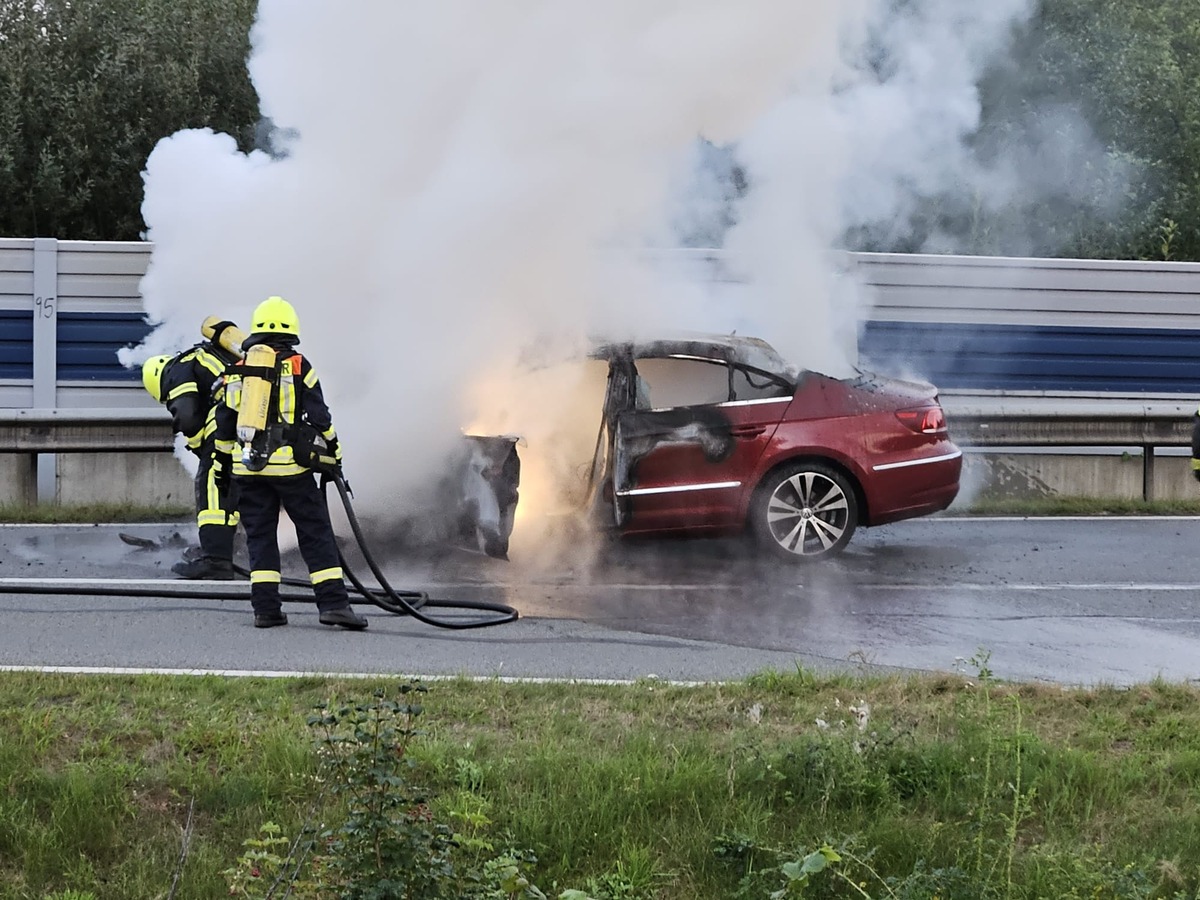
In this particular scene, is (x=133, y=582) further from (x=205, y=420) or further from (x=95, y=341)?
(x=95, y=341)

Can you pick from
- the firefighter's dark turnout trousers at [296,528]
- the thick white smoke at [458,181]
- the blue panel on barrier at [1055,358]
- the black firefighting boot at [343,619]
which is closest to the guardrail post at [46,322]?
the thick white smoke at [458,181]

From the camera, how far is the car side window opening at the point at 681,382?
31.4ft

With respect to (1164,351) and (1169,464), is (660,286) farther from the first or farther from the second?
(1164,351)

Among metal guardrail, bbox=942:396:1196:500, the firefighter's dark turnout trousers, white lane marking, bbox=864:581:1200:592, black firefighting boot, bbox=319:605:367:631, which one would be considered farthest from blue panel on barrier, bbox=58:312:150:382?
white lane marking, bbox=864:581:1200:592

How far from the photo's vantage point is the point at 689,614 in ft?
27.1

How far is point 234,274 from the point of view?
10164mm

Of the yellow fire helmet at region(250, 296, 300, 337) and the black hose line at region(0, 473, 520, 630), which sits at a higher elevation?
the yellow fire helmet at region(250, 296, 300, 337)

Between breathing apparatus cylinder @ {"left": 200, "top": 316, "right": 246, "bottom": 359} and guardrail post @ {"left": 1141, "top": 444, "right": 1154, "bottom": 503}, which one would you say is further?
guardrail post @ {"left": 1141, "top": 444, "right": 1154, "bottom": 503}

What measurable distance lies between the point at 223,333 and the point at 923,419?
466cm

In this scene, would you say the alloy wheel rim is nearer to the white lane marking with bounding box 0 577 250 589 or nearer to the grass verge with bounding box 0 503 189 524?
the white lane marking with bounding box 0 577 250 589

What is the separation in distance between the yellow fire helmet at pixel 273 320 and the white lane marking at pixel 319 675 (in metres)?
1.86

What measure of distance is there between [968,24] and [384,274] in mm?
5151

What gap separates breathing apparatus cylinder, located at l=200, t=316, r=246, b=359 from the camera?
361 inches

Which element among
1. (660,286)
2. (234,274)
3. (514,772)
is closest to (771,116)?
(660,286)
